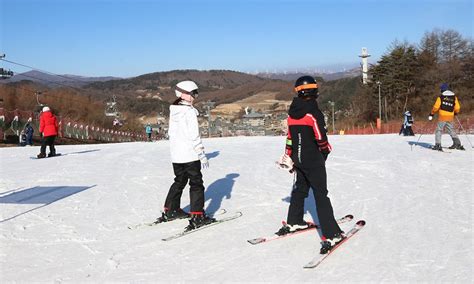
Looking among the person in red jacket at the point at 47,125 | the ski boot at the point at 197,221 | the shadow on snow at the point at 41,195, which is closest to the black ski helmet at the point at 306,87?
the ski boot at the point at 197,221

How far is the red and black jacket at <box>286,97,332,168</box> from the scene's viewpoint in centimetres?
469

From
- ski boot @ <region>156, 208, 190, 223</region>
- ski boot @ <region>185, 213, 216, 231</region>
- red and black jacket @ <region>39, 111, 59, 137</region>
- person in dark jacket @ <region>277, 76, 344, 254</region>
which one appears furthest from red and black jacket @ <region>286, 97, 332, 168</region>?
red and black jacket @ <region>39, 111, 59, 137</region>

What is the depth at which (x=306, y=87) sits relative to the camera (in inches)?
186

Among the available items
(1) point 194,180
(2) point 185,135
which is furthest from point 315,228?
(2) point 185,135

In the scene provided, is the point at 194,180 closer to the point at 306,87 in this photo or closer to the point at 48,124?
the point at 306,87

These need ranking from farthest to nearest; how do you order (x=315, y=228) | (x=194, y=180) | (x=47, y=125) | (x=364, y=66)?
(x=364, y=66) < (x=47, y=125) < (x=194, y=180) < (x=315, y=228)

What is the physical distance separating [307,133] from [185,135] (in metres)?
1.56

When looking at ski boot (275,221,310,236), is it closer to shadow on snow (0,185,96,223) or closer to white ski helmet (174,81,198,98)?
white ski helmet (174,81,198,98)

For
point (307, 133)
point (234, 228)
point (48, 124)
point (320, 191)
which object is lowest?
point (234, 228)

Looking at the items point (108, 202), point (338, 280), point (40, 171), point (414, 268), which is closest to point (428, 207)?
point (414, 268)

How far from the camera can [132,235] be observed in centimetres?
550

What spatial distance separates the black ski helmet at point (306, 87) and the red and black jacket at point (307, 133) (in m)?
0.07

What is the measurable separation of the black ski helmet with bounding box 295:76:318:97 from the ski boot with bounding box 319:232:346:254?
57.8 inches

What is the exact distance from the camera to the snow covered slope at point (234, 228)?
4.11m
